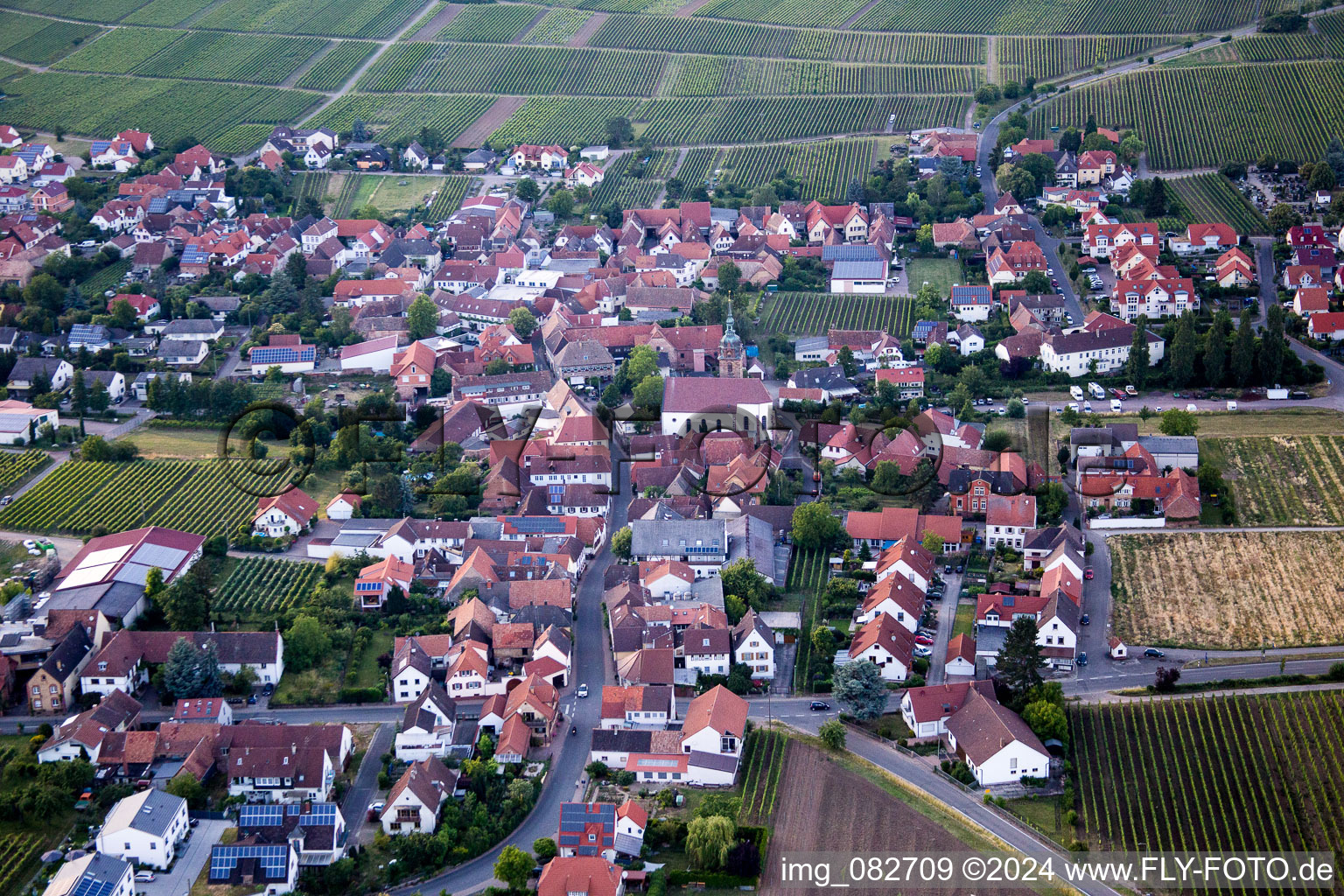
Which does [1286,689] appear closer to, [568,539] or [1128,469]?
[1128,469]

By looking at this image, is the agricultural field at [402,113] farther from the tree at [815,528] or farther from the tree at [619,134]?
the tree at [815,528]

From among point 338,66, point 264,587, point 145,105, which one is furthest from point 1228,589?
point 145,105

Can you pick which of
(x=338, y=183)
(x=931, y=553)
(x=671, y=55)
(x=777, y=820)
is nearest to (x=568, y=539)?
(x=931, y=553)

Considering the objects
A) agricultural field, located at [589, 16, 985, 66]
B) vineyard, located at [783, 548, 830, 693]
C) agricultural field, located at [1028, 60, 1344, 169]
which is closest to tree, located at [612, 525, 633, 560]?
vineyard, located at [783, 548, 830, 693]

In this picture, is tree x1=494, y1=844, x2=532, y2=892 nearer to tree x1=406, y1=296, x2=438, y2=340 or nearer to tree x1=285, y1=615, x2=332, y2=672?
tree x1=285, y1=615, x2=332, y2=672

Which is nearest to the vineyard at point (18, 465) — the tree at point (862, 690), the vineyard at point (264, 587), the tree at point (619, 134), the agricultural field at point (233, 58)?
the vineyard at point (264, 587)

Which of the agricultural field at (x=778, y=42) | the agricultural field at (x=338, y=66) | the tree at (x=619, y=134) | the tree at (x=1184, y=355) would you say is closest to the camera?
the tree at (x=1184, y=355)
